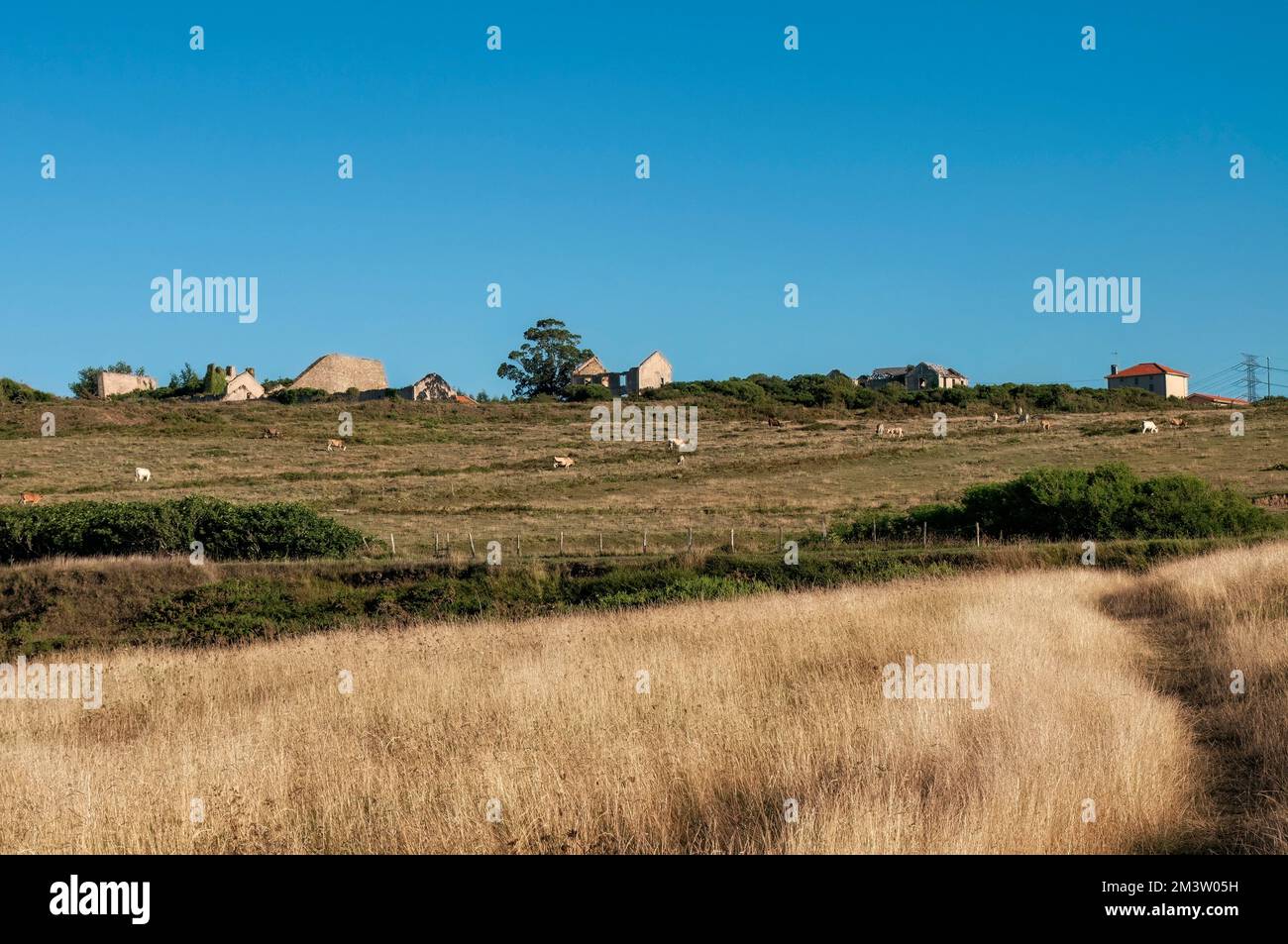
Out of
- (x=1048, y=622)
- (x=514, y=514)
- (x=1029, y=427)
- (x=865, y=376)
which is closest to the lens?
(x=1048, y=622)

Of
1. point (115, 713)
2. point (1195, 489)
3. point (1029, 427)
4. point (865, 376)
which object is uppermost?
point (865, 376)

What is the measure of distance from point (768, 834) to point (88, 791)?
5642 millimetres

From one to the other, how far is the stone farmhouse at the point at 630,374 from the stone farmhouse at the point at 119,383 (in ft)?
155

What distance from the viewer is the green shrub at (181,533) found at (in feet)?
119

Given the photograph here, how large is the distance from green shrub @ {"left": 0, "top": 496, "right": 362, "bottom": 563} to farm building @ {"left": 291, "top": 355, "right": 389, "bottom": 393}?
246 ft

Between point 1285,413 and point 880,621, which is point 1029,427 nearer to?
point 1285,413

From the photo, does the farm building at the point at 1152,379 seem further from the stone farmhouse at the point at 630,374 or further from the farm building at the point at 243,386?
the farm building at the point at 243,386

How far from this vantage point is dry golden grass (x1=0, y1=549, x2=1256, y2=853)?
7.63 m

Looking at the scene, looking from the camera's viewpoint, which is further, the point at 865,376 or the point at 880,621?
the point at 865,376

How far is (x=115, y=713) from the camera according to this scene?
14.3m

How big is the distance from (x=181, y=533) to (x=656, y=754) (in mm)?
31109
